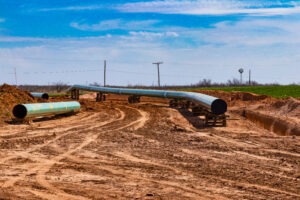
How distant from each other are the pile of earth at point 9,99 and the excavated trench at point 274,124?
500 inches

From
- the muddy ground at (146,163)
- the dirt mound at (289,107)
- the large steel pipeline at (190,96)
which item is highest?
the large steel pipeline at (190,96)

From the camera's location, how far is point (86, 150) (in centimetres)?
1381

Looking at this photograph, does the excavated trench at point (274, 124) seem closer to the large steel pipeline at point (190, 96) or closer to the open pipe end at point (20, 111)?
the large steel pipeline at point (190, 96)

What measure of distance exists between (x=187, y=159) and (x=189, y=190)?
3.43 meters

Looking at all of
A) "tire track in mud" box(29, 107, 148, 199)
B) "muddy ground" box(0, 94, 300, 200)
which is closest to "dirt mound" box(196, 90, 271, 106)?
"tire track in mud" box(29, 107, 148, 199)

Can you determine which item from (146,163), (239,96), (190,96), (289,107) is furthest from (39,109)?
(239,96)

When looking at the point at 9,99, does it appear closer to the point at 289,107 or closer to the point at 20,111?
the point at 20,111

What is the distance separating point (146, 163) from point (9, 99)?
17.5 metres

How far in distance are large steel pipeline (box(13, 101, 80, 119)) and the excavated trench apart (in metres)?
10.4

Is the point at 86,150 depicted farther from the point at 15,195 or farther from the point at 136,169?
the point at 15,195

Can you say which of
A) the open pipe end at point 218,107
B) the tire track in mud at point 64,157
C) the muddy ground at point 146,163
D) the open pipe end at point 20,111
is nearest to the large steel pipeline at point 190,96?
the open pipe end at point 218,107

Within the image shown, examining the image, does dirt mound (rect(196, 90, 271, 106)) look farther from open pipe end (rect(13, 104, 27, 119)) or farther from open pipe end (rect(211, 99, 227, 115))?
open pipe end (rect(13, 104, 27, 119))

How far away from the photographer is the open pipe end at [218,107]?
2120cm

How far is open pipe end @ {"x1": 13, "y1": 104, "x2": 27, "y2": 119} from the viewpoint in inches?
865
